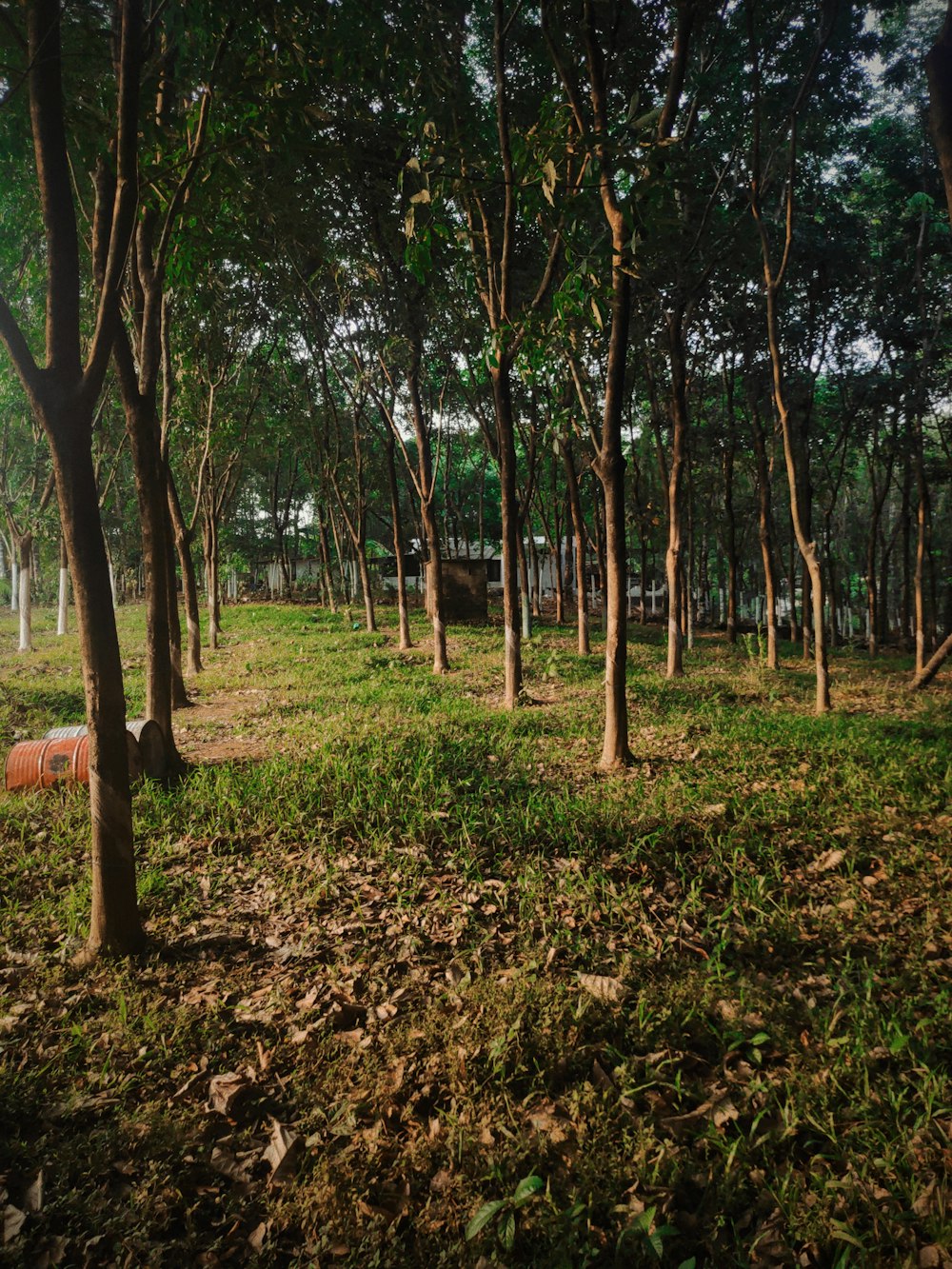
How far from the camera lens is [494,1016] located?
3328 millimetres

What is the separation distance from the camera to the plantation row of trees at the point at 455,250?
3830mm

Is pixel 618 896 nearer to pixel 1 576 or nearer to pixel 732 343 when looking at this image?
pixel 732 343

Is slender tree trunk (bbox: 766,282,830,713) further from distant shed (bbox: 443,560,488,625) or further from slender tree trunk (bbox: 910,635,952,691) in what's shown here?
distant shed (bbox: 443,560,488,625)

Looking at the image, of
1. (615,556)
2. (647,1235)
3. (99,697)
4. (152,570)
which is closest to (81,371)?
(99,697)

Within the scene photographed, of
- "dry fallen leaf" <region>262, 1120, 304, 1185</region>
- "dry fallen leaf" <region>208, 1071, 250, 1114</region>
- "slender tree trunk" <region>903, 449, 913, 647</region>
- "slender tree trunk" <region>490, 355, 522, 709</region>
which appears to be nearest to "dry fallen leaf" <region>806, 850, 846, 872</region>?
"dry fallen leaf" <region>262, 1120, 304, 1185</region>

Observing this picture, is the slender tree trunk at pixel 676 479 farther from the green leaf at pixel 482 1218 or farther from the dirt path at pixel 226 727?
the green leaf at pixel 482 1218

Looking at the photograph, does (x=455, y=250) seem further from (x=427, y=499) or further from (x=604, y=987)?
(x=604, y=987)

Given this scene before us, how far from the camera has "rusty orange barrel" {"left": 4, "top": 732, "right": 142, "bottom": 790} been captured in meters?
6.35

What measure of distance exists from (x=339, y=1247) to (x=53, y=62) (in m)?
5.73

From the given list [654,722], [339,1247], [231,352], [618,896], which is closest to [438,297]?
[231,352]

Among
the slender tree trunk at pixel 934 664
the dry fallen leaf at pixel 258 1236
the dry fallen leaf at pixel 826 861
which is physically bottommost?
the dry fallen leaf at pixel 258 1236

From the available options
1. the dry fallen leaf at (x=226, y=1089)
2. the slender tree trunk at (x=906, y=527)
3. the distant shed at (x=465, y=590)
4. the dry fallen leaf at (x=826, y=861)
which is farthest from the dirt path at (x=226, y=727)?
the slender tree trunk at (x=906, y=527)

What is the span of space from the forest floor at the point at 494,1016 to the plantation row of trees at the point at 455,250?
0.90 metres

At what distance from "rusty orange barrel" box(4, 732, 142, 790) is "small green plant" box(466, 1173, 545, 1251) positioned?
530 centimetres
